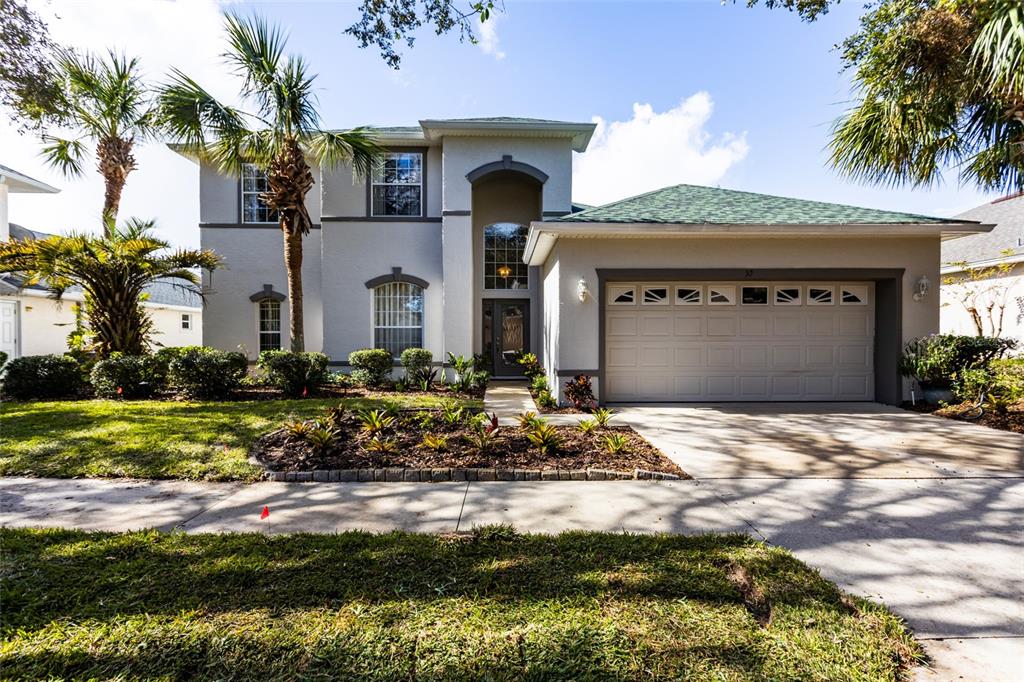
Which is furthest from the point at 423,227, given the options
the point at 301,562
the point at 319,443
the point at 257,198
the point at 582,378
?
the point at 301,562

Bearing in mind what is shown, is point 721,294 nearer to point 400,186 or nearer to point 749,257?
point 749,257

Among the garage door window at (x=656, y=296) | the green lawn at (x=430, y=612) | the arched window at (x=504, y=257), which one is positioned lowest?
the green lawn at (x=430, y=612)

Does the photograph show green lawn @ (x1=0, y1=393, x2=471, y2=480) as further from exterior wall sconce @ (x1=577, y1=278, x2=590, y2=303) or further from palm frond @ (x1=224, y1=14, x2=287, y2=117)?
palm frond @ (x1=224, y1=14, x2=287, y2=117)

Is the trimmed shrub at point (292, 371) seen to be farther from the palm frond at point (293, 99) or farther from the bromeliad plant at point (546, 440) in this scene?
the bromeliad plant at point (546, 440)

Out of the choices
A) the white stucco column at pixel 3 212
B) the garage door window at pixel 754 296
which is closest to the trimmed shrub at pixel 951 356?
the garage door window at pixel 754 296

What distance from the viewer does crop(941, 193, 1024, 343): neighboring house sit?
12945 mm

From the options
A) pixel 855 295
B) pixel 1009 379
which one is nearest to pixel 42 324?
pixel 855 295

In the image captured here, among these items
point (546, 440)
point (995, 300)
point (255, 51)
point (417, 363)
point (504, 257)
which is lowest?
point (546, 440)

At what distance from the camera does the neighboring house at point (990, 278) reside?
1295cm

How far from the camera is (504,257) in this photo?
1345 cm

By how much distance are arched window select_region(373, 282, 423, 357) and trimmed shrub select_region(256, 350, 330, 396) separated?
285 cm

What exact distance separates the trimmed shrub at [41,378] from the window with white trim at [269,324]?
166 inches

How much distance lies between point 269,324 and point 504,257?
23.5 feet

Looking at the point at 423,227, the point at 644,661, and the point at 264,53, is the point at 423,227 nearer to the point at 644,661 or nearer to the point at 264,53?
the point at 264,53
